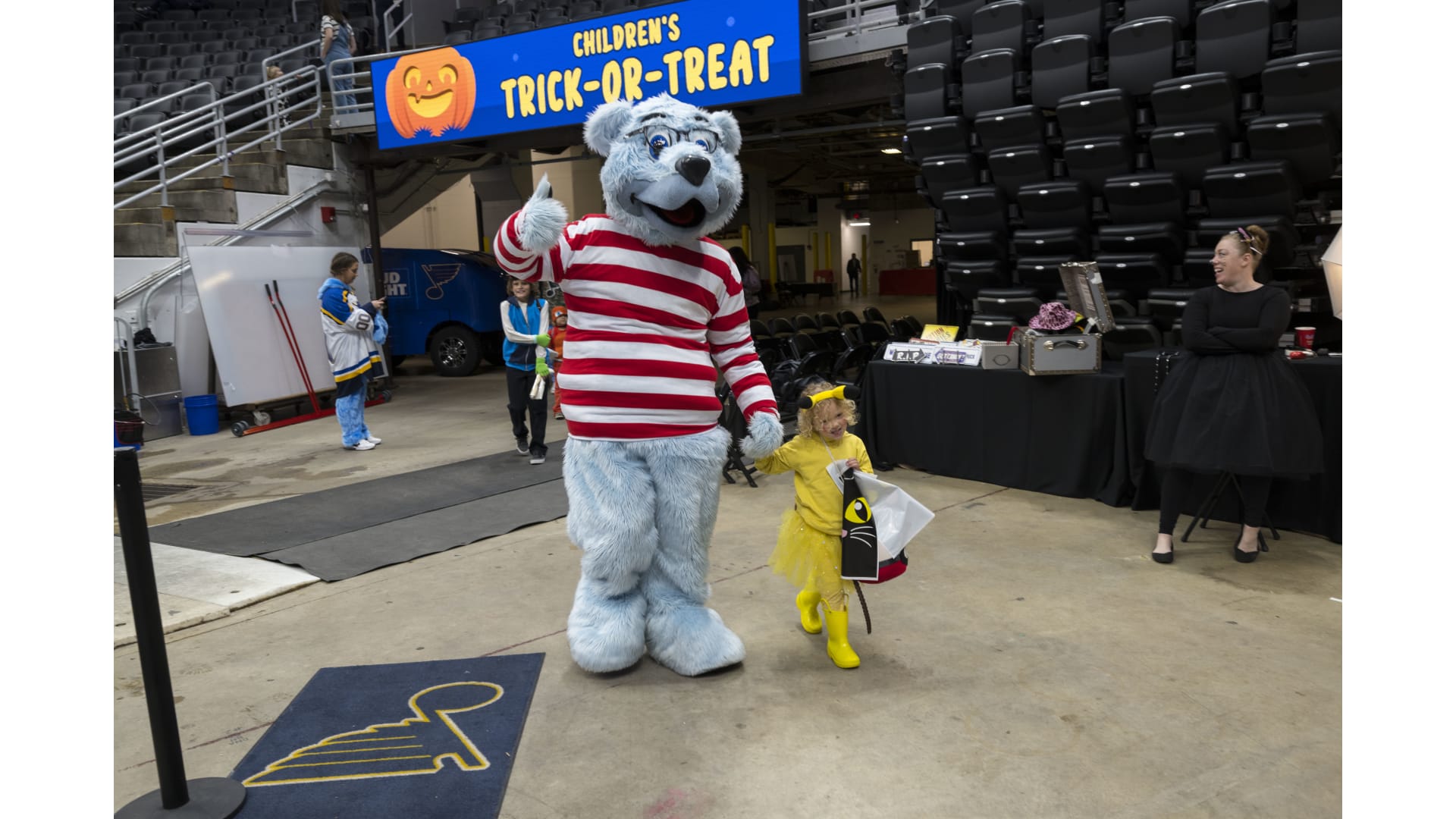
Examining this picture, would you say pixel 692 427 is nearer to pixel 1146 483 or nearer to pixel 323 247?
pixel 1146 483

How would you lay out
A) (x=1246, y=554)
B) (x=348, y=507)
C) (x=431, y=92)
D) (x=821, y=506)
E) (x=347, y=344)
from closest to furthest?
(x=821, y=506) < (x=1246, y=554) < (x=348, y=507) < (x=347, y=344) < (x=431, y=92)

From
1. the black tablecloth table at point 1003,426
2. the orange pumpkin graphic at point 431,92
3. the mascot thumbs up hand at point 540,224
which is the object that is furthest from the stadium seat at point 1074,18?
the orange pumpkin graphic at point 431,92

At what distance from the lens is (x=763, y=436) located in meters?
3.34

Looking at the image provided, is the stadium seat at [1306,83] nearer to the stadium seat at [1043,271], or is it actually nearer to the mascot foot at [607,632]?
the stadium seat at [1043,271]

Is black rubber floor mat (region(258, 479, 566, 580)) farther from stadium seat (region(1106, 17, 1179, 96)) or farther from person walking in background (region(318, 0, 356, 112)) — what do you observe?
person walking in background (region(318, 0, 356, 112))

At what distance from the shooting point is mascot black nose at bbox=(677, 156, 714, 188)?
10.0 ft

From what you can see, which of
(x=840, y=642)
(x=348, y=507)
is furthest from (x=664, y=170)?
(x=348, y=507)

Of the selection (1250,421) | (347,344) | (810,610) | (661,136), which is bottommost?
(810,610)

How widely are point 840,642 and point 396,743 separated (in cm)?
147

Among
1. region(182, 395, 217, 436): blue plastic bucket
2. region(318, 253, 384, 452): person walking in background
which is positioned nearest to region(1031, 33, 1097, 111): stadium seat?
region(318, 253, 384, 452): person walking in background

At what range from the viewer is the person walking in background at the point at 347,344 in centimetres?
777

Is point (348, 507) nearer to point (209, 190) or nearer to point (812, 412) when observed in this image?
point (812, 412)

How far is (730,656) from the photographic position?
132 inches

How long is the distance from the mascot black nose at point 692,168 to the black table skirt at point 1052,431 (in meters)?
3.12
